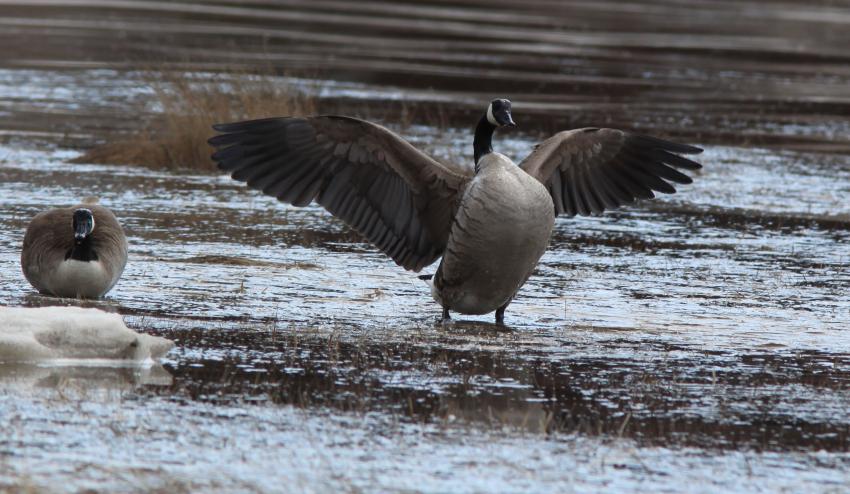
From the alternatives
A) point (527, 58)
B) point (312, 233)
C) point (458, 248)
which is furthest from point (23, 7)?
point (458, 248)

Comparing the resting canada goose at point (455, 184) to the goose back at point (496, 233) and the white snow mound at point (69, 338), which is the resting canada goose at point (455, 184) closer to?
the goose back at point (496, 233)

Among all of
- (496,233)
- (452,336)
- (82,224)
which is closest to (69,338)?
(82,224)

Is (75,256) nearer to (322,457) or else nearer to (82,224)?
(82,224)

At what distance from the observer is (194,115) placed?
13.8 metres

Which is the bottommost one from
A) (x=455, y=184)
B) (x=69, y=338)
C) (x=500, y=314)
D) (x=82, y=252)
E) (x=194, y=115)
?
(x=69, y=338)

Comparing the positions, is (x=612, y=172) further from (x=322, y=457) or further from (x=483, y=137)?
(x=322, y=457)

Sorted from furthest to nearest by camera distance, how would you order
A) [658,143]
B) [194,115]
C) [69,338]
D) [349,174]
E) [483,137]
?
[194,115], [658,143], [349,174], [483,137], [69,338]

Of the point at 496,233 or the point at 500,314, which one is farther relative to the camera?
the point at 500,314

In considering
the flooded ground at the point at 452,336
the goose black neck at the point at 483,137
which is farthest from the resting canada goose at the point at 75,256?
the goose black neck at the point at 483,137

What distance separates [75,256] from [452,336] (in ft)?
7.11

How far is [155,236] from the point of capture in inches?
408

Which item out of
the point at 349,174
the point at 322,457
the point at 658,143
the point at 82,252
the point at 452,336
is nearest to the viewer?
the point at 322,457

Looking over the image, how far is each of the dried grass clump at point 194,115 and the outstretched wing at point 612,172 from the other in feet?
16.6

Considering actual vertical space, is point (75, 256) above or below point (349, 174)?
below
